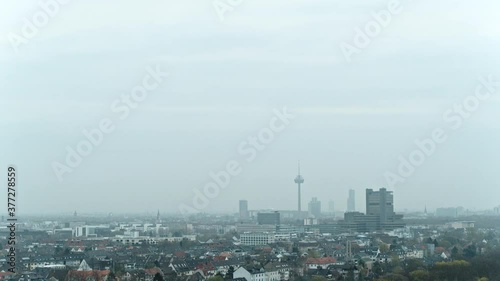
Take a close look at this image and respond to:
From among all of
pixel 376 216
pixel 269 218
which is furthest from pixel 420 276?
pixel 269 218

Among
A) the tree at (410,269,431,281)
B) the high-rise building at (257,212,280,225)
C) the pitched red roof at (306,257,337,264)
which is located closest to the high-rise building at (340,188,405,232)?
the high-rise building at (257,212,280,225)

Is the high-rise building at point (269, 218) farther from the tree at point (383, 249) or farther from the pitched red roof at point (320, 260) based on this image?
the pitched red roof at point (320, 260)

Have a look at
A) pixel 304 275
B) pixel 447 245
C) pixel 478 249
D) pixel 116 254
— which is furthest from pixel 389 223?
pixel 304 275

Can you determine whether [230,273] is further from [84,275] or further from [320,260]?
[320,260]

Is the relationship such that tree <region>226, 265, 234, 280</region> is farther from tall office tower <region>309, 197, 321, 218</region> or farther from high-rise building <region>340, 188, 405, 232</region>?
tall office tower <region>309, 197, 321, 218</region>

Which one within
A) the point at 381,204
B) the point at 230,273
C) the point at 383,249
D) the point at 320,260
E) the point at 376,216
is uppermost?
the point at 381,204

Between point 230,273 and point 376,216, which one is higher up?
point 376,216

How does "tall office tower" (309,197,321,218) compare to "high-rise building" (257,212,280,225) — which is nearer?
"high-rise building" (257,212,280,225)

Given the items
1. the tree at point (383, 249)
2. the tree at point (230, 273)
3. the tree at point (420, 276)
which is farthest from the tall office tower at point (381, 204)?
the tree at point (420, 276)
